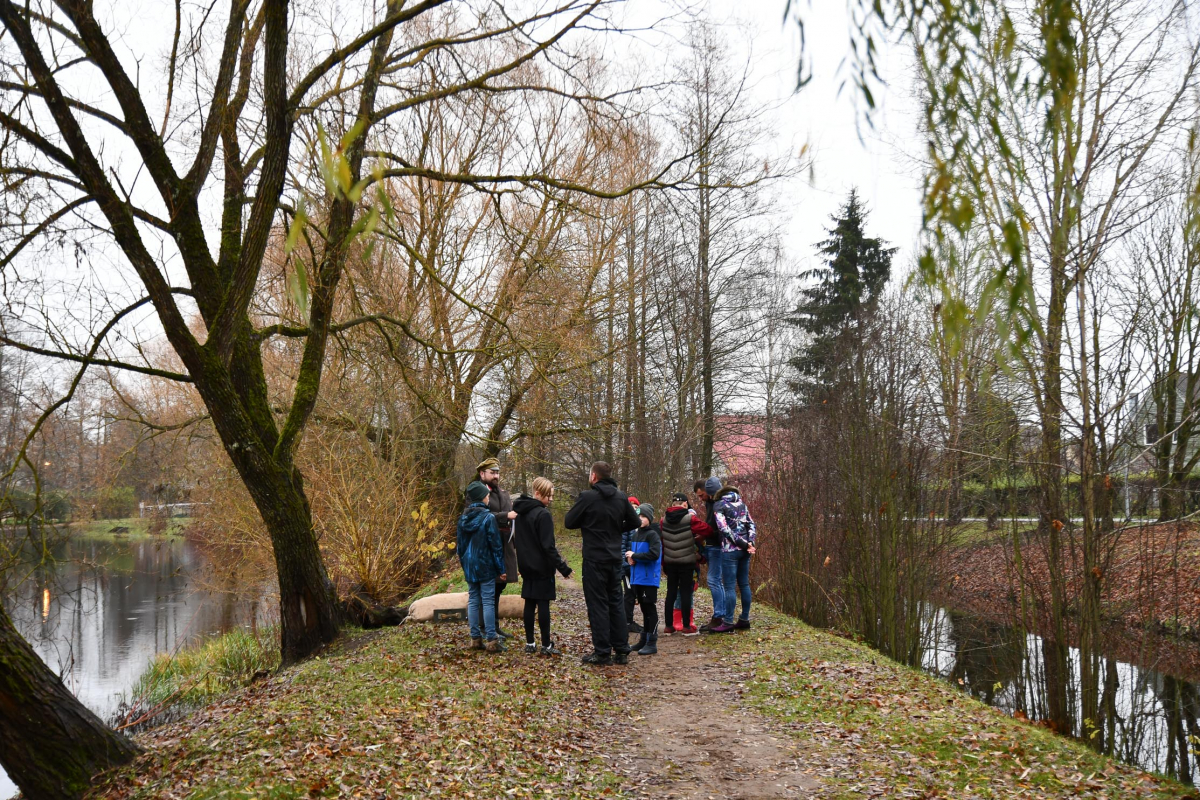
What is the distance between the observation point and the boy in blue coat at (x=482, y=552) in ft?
29.6

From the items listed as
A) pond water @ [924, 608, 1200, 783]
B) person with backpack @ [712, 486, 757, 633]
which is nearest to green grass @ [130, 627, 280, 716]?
person with backpack @ [712, 486, 757, 633]

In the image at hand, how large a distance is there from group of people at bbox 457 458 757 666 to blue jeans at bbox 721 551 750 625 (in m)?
0.02

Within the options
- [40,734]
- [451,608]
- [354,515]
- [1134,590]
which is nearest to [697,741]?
[40,734]

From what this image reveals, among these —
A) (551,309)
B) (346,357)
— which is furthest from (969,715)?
(551,309)

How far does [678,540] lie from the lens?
406 inches

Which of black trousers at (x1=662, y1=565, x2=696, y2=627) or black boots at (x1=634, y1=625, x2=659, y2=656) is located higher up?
black trousers at (x1=662, y1=565, x2=696, y2=627)

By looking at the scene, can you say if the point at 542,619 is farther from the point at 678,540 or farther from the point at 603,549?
the point at 678,540

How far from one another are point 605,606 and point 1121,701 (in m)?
7.15

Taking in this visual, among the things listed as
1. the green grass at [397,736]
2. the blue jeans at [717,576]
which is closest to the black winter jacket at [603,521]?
the green grass at [397,736]

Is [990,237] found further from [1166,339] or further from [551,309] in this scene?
[551,309]

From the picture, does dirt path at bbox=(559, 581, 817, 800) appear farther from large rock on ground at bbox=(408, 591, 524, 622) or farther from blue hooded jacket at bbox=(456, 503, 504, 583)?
large rock on ground at bbox=(408, 591, 524, 622)

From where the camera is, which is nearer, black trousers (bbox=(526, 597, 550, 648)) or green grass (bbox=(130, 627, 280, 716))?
black trousers (bbox=(526, 597, 550, 648))

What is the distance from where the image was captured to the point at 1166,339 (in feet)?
32.5

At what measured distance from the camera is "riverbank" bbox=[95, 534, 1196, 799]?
18.4ft
